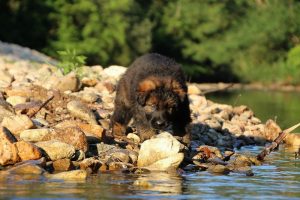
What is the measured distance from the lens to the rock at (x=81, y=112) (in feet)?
50.7

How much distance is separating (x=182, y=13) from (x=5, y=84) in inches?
2211

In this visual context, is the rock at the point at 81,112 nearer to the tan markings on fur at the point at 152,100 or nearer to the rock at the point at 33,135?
the tan markings on fur at the point at 152,100

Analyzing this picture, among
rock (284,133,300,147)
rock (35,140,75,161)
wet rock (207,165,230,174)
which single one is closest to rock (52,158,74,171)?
rock (35,140,75,161)

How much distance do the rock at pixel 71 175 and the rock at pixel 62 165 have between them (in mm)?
494

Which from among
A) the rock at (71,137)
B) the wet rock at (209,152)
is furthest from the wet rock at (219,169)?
the rock at (71,137)

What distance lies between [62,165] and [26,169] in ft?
2.17

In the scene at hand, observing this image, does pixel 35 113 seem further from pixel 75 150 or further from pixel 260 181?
pixel 260 181

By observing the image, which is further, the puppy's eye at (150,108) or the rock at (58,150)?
the puppy's eye at (150,108)

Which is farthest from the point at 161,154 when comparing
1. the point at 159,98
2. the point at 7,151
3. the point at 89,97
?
the point at 89,97

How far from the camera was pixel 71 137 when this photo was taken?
516 inches

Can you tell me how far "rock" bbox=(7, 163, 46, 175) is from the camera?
11.9 m

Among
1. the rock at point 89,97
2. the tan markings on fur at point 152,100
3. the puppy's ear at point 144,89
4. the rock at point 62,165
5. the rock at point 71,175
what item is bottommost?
the rock at point 71,175

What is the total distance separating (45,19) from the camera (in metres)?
54.5

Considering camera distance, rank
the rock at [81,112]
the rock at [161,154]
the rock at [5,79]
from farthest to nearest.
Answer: the rock at [5,79]
the rock at [81,112]
the rock at [161,154]
